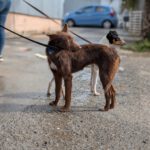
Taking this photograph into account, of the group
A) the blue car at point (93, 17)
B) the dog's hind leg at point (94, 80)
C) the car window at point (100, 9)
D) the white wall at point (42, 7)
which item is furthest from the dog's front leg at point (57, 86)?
the car window at point (100, 9)

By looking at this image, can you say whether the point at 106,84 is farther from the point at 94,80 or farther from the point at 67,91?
the point at 94,80

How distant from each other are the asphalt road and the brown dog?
422 mm

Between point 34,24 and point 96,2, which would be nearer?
point 34,24

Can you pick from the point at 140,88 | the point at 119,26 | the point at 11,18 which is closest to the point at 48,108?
the point at 140,88

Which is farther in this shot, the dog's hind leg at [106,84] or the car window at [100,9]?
the car window at [100,9]

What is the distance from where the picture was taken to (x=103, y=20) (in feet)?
99.7

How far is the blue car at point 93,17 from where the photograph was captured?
29953mm

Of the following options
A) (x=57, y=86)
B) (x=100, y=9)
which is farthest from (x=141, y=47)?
(x=100, y=9)

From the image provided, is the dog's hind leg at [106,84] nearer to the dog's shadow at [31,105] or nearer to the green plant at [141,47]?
the dog's shadow at [31,105]

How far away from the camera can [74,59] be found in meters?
6.12

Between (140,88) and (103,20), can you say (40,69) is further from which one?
(103,20)

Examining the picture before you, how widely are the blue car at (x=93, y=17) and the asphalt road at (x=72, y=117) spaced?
20926mm

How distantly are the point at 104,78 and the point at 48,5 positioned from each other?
14178mm

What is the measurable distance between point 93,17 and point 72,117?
24.6m
